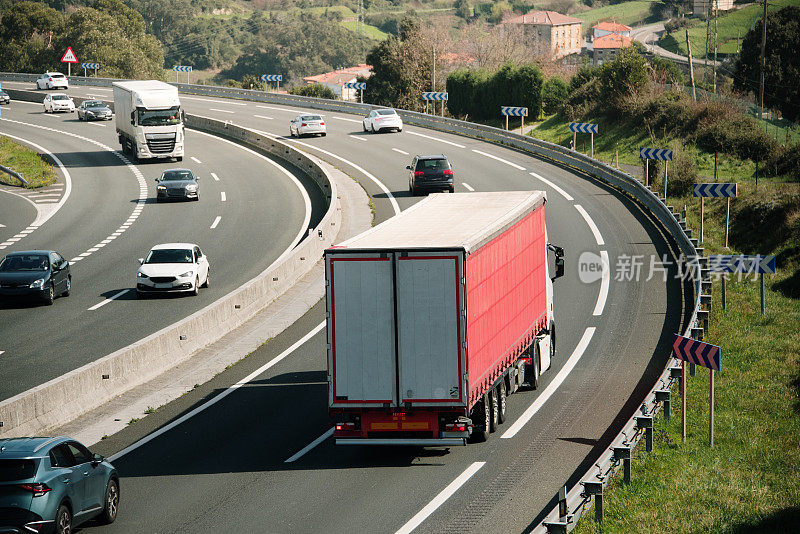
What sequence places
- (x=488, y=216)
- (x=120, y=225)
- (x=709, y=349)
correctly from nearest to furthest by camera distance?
(x=709, y=349) → (x=488, y=216) → (x=120, y=225)

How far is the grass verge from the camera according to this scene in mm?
55406

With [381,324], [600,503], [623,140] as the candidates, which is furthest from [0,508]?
[623,140]

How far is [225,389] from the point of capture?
2242 centimetres

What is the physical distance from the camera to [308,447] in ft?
59.8

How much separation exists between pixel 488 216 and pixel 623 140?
143ft

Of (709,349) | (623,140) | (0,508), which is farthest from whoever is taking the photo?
(623,140)

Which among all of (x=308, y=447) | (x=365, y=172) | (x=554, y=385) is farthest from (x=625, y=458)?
(x=365, y=172)

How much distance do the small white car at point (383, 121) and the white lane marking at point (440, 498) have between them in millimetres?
51044

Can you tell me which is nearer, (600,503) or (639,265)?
(600,503)

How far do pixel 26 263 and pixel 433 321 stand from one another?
19.2 m

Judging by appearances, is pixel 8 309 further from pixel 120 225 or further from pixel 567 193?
pixel 567 193

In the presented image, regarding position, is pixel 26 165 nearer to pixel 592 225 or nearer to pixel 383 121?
pixel 383 121

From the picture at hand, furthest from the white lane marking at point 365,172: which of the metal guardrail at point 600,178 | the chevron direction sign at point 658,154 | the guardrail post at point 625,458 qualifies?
the guardrail post at point 625,458

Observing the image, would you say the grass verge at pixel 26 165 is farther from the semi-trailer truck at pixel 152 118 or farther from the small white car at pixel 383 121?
the small white car at pixel 383 121
